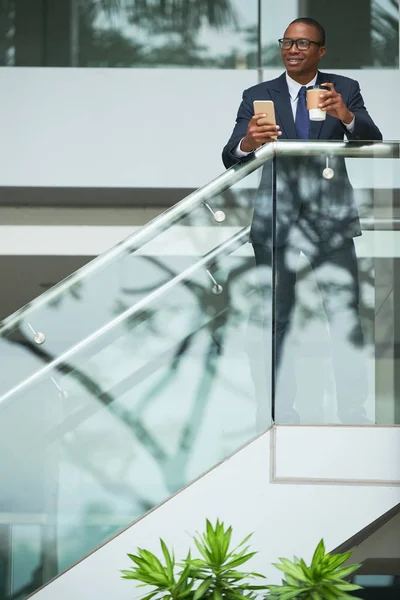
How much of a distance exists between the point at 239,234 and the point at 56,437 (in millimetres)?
899

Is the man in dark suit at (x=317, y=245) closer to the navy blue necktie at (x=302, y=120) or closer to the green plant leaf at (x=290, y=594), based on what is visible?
the navy blue necktie at (x=302, y=120)

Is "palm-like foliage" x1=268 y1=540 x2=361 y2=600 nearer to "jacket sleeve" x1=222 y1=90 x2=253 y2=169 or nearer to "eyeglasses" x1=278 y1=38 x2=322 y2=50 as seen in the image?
"jacket sleeve" x1=222 y1=90 x2=253 y2=169

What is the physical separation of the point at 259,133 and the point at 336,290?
576 mm

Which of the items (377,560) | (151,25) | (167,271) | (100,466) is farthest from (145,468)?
(377,560)

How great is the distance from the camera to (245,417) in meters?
3.23

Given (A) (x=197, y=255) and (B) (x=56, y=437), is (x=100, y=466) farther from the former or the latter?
(A) (x=197, y=255)

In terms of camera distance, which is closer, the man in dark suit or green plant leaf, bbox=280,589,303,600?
green plant leaf, bbox=280,589,303,600

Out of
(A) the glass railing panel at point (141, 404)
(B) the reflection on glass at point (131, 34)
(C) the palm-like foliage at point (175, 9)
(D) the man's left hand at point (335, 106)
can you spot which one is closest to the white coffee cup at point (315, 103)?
(D) the man's left hand at point (335, 106)

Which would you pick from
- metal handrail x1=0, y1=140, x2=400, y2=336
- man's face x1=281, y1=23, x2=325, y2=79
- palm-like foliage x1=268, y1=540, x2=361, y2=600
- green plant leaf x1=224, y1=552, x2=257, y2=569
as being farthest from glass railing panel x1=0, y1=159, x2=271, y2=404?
palm-like foliage x1=268, y1=540, x2=361, y2=600

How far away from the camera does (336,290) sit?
3.27m

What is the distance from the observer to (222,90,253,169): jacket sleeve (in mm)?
3473

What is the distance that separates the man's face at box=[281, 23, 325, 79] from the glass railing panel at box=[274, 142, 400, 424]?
1.72 ft

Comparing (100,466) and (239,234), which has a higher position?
(239,234)

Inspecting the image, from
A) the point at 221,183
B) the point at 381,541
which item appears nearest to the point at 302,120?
the point at 221,183
